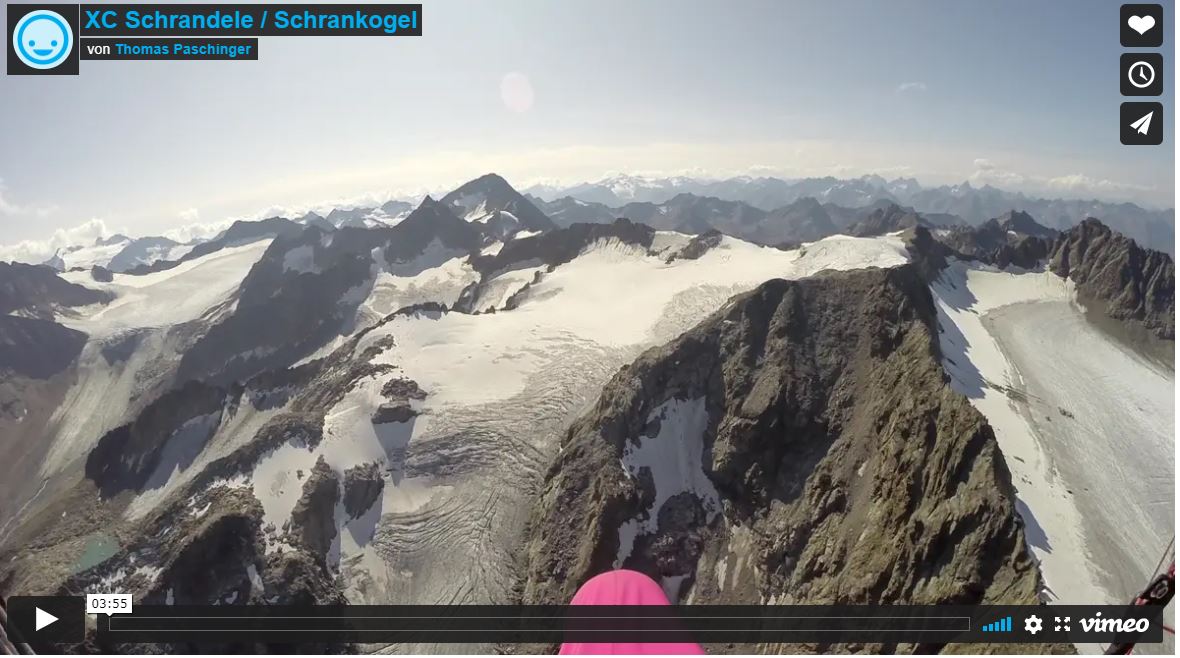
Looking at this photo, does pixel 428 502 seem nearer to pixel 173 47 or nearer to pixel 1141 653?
pixel 173 47

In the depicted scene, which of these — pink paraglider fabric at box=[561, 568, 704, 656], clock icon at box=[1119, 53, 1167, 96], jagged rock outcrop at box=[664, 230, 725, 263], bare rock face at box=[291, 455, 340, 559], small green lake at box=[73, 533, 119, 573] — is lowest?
small green lake at box=[73, 533, 119, 573]

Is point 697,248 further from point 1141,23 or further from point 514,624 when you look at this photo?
point 1141,23

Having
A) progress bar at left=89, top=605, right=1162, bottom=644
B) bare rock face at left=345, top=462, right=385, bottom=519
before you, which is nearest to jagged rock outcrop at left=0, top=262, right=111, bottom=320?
bare rock face at left=345, top=462, right=385, bottom=519

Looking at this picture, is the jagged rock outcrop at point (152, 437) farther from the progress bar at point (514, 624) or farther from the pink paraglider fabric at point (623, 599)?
the pink paraglider fabric at point (623, 599)

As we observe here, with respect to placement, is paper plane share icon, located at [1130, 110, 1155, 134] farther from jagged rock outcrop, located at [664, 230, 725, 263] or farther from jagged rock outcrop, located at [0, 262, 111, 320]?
jagged rock outcrop, located at [0, 262, 111, 320]

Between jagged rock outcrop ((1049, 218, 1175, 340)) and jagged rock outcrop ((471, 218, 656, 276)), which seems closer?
jagged rock outcrop ((1049, 218, 1175, 340))

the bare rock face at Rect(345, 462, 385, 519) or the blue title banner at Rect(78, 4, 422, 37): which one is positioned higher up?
the blue title banner at Rect(78, 4, 422, 37)

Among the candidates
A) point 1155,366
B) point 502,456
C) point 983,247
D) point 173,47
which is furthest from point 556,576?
point 983,247
